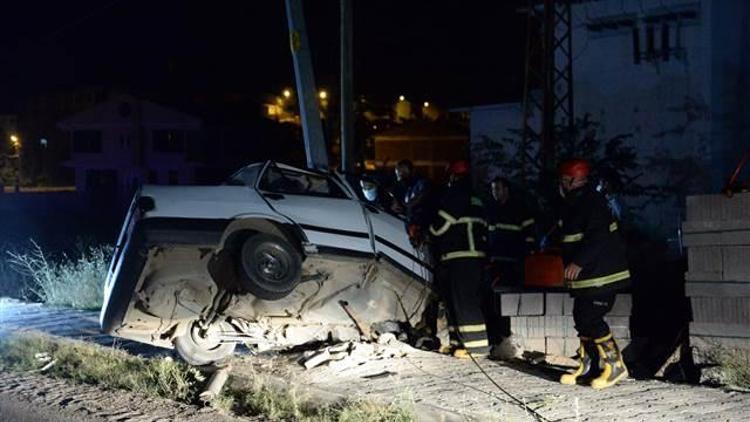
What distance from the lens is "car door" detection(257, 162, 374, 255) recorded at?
7.63 m

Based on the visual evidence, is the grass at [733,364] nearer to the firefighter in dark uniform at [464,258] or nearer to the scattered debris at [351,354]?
the firefighter in dark uniform at [464,258]

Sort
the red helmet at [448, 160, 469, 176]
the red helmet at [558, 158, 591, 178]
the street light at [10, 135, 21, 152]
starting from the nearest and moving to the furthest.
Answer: the red helmet at [558, 158, 591, 178], the red helmet at [448, 160, 469, 176], the street light at [10, 135, 21, 152]

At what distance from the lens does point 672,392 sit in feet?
20.9

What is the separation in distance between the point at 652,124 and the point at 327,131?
19679 millimetres

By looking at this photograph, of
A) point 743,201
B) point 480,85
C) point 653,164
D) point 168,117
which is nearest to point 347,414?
point 743,201

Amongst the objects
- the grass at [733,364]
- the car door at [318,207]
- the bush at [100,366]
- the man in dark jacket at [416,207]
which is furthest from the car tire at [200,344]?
the grass at [733,364]

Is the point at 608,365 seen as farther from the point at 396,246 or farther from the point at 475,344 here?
the point at 396,246

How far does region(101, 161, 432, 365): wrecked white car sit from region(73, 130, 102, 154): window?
43.7 meters

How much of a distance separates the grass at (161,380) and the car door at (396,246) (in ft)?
5.45

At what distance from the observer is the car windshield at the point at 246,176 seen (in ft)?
25.5

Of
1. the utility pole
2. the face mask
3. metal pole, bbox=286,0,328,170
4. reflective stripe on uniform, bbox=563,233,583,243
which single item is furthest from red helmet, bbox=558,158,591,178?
the utility pole

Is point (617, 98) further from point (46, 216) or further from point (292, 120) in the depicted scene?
point (292, 120)

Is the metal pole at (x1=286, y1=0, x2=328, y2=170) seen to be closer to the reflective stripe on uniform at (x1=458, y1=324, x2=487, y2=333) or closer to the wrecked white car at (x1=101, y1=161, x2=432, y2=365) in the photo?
the wrecked white car at (x1=101, y1=161, x2=432, y2=365)

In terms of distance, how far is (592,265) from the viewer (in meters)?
6.59
